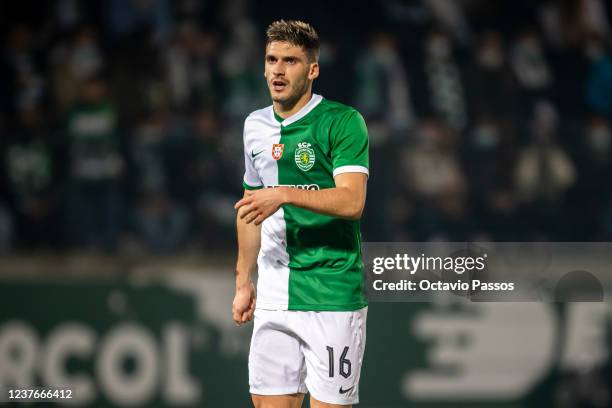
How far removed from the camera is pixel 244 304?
3764 millimetres

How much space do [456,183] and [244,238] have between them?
4.64 meters

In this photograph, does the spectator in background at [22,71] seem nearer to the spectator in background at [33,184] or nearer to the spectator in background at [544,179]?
the spectator in background at [33,184]

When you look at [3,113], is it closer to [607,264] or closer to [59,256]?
[59,256]

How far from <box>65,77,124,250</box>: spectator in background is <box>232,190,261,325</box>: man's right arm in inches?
155

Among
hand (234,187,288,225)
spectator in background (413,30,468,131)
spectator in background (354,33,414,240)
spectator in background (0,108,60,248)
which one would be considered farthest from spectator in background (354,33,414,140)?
hand (234,187,288,225)

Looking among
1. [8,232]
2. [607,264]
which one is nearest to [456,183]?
[607,264]

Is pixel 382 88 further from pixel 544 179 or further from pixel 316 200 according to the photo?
pixel 316 200

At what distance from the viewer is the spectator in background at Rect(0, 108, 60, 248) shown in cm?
751

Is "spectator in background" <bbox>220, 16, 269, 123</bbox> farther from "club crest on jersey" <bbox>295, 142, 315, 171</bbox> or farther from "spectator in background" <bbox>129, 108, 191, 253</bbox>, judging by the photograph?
"club crest on jersey" <bbox>295, 142, 315, 171</bbox>

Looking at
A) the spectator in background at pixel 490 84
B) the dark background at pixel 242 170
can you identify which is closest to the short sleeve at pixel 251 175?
the dark background at pixel 242 170

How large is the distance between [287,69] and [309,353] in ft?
3.60

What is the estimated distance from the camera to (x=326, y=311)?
359cm

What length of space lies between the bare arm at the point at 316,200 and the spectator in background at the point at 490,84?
5.40m

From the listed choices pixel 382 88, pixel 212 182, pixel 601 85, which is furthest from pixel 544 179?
pixel 212 182
